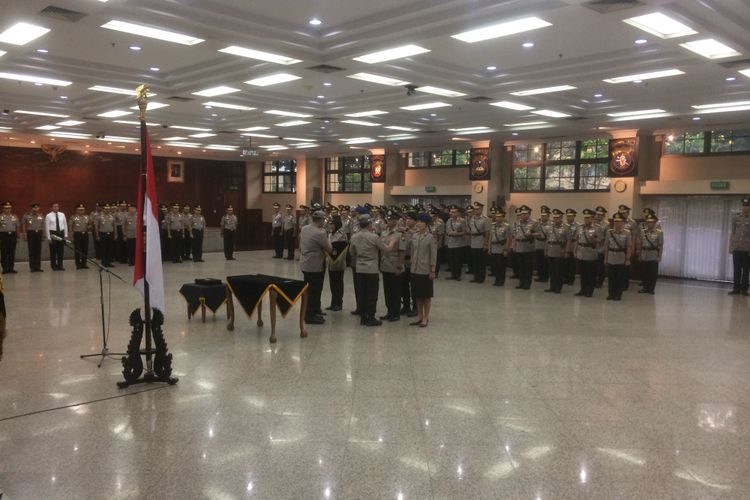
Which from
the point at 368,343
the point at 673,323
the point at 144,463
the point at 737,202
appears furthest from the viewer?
the point at 737,202

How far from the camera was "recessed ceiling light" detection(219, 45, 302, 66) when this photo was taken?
24.9 feet

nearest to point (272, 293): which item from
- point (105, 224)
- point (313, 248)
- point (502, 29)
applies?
point (313, 248)

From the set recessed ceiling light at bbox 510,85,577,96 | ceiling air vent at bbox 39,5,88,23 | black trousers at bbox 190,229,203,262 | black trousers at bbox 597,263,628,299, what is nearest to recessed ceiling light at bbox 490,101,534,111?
recessed ceiling light at bbox 510,85,577,96

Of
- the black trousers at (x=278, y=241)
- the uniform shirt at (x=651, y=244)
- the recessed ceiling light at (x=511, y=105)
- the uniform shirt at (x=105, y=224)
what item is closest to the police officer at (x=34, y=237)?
the uniform shirt at (x=105, y=224)

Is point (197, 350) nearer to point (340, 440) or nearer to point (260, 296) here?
point (260, 296)

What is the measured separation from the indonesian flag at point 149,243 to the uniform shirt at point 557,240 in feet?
28.6

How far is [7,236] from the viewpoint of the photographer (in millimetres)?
13414

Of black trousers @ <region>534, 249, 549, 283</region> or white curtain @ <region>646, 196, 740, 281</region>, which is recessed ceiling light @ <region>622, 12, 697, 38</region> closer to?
black trousers @ <region>534, 249, 549, 283</region>

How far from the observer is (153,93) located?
35.3 feet

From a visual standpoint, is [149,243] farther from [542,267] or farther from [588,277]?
[542,267]

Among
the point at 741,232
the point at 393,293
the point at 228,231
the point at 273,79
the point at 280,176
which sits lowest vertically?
the point at 393,293

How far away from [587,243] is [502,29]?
573cm

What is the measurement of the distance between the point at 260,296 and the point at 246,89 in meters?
5.24

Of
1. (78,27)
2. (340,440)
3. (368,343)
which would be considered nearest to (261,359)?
(368,343)
